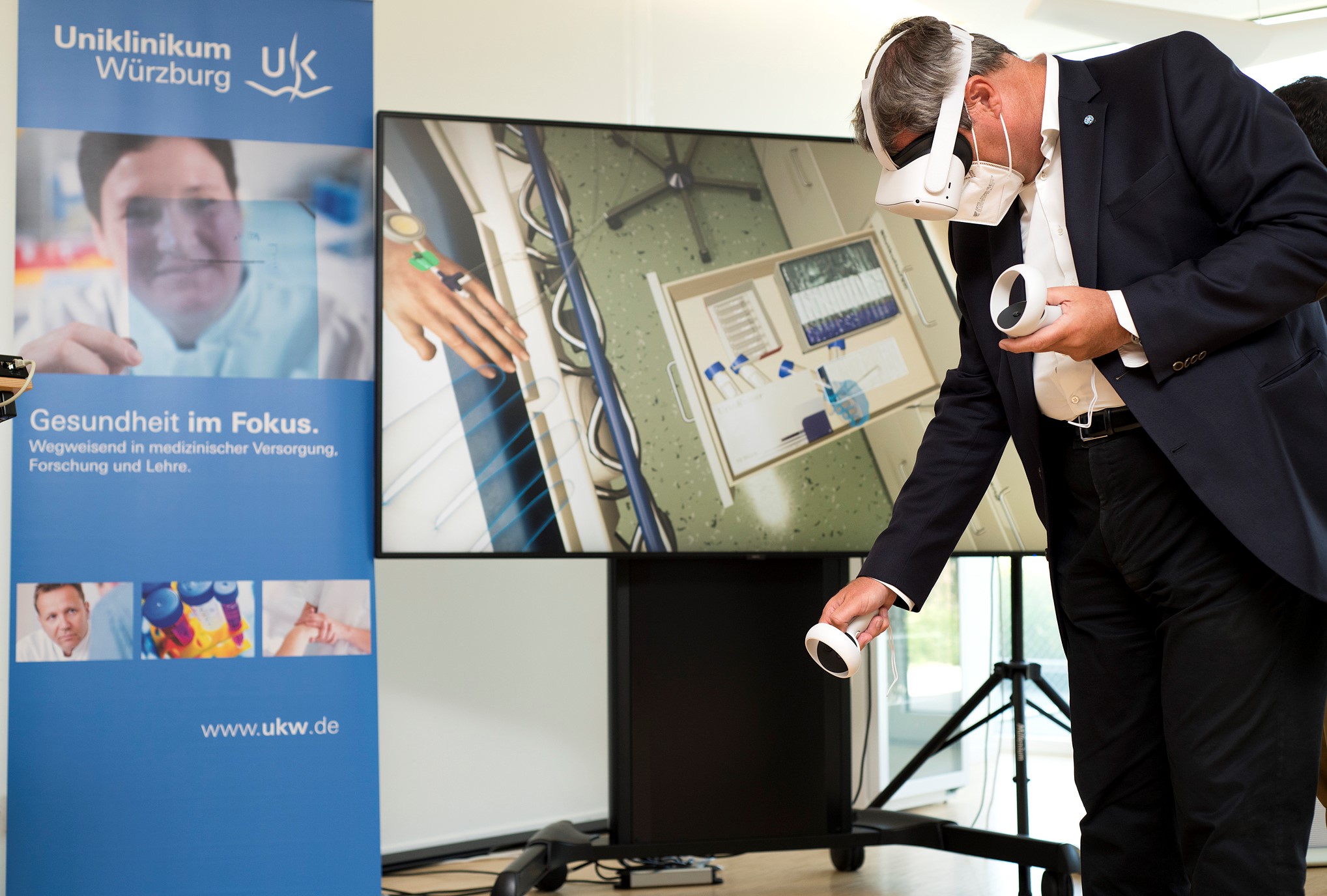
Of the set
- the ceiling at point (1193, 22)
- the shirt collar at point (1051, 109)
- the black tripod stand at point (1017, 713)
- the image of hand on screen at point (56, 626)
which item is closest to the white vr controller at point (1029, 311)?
the shirt collar at point (1051, 109)

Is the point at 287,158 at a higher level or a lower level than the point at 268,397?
higher

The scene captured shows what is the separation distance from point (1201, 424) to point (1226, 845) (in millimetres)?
437

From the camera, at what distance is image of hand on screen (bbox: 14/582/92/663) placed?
2168 mm

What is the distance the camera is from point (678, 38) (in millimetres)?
3346

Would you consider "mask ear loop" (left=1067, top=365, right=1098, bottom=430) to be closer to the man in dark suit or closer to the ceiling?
the man in dark suit

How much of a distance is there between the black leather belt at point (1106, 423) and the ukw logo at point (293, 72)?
188cm

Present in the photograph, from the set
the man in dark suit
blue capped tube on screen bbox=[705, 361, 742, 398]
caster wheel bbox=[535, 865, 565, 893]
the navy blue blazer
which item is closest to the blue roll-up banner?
caster wheel bbox=[535, 865, 565, 893]

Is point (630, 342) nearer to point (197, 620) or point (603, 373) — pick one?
point (603, 373)

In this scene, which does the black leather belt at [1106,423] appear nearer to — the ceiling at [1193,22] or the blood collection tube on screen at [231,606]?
the blood collection tube on screen at [231,606]

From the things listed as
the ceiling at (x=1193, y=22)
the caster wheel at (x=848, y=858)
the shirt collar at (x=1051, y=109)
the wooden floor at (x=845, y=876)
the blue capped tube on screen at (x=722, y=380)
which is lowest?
the wooden floor at (x=845, y=876)

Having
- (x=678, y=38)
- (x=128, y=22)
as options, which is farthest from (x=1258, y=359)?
(x=678, y=38)

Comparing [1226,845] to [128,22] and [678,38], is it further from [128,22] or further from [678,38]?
[678,38]

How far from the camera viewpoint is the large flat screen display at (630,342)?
230 centimetres

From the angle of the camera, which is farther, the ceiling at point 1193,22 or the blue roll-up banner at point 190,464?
the ceiling at point 1193,22
